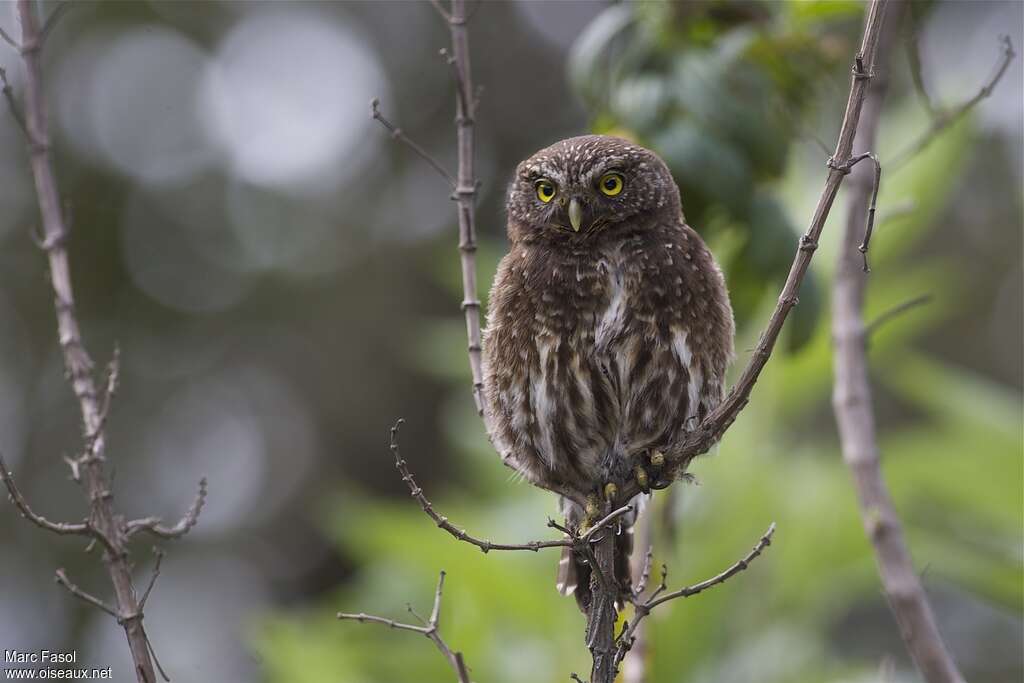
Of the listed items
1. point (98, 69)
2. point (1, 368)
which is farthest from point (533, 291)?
point (98, 69)

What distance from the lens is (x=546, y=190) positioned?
3646 mm

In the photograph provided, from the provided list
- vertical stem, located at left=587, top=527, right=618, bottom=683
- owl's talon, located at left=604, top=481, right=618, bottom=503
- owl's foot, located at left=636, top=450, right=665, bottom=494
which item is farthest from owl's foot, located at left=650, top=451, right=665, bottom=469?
vertical stem, located at left=587, top=527, right=618, bottom=683

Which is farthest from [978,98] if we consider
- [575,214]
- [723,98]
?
[575,214]

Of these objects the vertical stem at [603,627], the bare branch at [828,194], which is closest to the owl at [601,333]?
the vertical stem at [603,627]

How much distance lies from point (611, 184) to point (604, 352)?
57 centimetres

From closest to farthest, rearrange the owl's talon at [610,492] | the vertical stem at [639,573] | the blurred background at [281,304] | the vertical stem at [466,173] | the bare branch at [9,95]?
the bare branch at [9,95] → the vertical stem at [466,173] → the owl's talon at [610,492] → the vertical stem at [639,573] → the blurred background at [281,304]

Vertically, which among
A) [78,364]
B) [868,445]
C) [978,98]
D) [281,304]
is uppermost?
[281,304]

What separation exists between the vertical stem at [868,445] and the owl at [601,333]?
1.22 feet

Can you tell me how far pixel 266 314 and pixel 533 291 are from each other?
27.4 feet

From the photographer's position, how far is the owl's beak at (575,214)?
11.4 ft

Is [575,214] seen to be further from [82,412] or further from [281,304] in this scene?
→ [281,304]

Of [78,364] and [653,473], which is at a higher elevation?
[78,364]

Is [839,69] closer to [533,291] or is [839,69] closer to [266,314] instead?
[533,291]

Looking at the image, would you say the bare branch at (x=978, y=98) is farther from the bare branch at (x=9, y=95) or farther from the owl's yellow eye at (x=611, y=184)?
the bare branch at (x=9, y=95)
